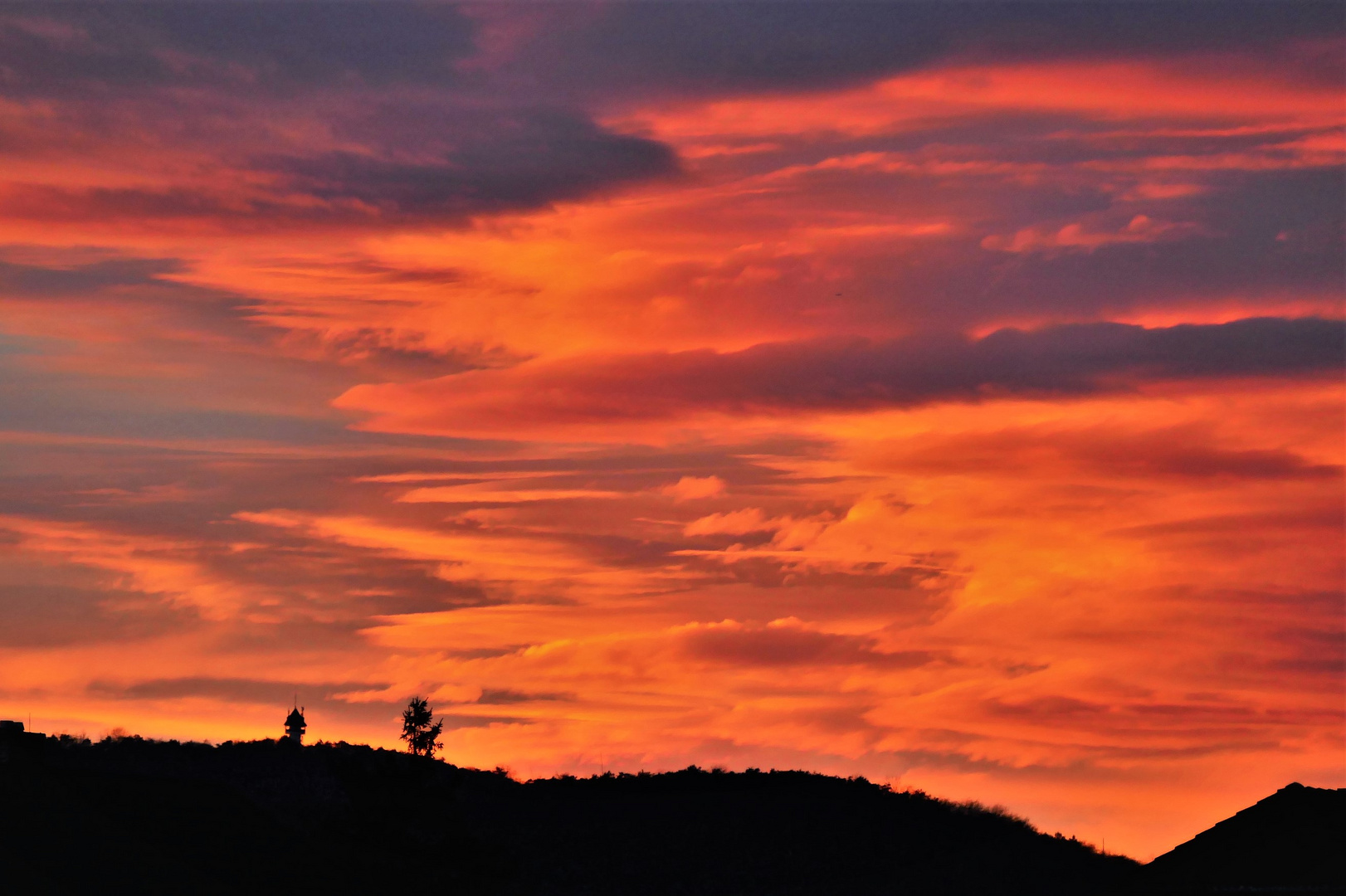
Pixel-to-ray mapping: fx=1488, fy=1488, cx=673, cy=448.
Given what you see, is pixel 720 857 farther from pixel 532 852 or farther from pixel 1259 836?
pixel 1259 836

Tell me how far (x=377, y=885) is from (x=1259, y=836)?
25896mm

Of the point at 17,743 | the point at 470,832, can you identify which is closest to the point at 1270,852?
the point at 470,832

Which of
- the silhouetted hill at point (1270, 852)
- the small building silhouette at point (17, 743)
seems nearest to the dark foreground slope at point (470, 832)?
the small building silhouette at point (17, 743)

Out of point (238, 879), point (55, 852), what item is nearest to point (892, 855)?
point (238, 879)

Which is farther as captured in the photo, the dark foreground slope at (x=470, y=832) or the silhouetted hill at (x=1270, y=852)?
the silhouetted hill at (x=1270, y=852)

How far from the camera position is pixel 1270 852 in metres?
43.4

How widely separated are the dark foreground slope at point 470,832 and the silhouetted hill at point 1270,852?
2865mm

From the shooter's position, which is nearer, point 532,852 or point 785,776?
point 532,852

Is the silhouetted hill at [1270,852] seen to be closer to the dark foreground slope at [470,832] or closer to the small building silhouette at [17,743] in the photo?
the dark foreground slope at [470,832]

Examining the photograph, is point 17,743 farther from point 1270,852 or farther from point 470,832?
point 1270,852

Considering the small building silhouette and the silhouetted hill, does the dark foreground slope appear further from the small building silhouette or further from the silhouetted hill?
the silhouetted hill

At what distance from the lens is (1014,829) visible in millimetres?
52469

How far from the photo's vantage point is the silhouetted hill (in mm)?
41562

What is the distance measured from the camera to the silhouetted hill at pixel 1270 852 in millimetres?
41562
